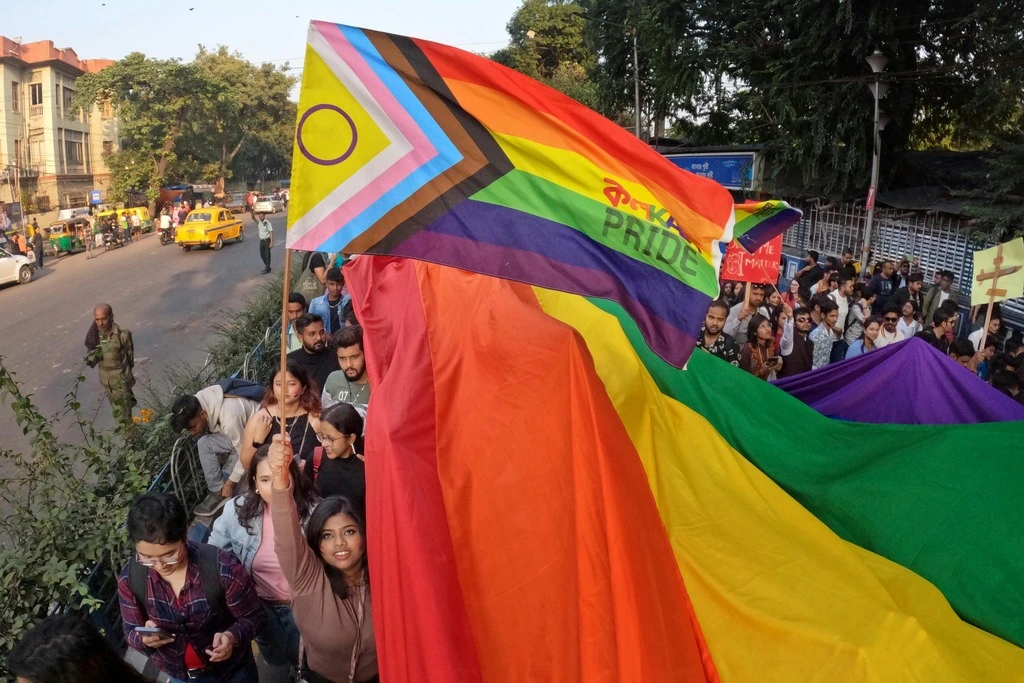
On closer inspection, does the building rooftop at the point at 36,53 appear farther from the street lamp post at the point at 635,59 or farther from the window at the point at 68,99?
the street lamp post at the point at 635,59

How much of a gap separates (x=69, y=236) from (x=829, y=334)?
28.1m

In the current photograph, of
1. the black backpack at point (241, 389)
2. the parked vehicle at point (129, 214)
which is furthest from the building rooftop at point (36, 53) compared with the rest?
the black backpack at point (241, 389)

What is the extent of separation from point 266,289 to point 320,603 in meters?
10.3

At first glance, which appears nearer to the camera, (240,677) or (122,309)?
→ (240,677)

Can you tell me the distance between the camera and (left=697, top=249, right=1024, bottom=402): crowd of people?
6.43 metres

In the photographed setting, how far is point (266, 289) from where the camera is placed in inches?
494

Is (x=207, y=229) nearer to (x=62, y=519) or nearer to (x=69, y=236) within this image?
(x=69, y=236)

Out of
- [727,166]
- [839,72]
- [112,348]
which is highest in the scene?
[839,72]

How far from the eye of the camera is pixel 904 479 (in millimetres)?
3727

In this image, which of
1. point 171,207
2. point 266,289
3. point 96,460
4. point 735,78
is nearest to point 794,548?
point 96,460

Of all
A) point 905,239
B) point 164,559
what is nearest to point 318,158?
point 164,559

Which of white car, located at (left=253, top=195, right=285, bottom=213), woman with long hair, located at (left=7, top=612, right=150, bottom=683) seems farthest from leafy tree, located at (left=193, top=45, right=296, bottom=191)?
woman with long hair, located at (left=7, top=612, right=150, bottom=683)

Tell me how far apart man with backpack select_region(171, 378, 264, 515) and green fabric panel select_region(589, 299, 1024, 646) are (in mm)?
2569

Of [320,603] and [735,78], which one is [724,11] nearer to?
[735,78]
